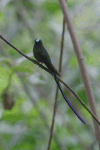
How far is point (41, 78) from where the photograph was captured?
1.45 m

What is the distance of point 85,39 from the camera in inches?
85.2

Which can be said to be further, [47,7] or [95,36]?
[95,36]

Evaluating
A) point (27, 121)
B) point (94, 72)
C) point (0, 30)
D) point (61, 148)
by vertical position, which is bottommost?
point (61, 148)

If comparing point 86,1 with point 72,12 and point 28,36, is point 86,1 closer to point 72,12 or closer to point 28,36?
point 72,12

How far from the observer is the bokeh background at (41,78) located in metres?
1.39

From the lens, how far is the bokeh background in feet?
→ 4.56

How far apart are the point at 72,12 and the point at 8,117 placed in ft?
4.92

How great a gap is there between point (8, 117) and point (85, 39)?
126cm

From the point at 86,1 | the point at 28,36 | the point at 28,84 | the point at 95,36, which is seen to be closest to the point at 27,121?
the point at 28,84

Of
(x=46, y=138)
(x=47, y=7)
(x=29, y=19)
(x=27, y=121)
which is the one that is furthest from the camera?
(x=29, y=19)

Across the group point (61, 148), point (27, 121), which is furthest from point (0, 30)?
point (61, 148)

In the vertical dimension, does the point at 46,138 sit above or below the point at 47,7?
below

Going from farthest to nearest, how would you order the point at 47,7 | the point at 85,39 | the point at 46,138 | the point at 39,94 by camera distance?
the point at 85,39, the point at 47,7, the point at 39,94, the point at 46,138

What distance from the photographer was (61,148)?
5.02 ft
